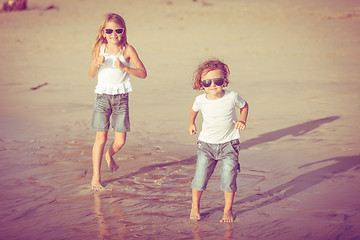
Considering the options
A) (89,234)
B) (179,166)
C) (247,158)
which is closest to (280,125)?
(247,158)

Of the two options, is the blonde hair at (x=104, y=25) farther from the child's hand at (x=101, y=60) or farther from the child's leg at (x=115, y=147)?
the child's leg at (x=115, y=147)

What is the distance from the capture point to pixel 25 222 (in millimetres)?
4480

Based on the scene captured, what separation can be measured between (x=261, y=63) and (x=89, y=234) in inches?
380

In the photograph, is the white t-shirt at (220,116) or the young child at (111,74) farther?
the young child at (111,74)

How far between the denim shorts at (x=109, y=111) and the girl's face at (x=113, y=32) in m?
0.52

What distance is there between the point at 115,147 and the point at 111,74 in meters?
0.80

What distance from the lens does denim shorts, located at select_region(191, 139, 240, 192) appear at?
440 cm

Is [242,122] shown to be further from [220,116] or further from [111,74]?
[111,74]

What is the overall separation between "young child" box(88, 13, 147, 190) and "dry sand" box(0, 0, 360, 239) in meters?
0.51

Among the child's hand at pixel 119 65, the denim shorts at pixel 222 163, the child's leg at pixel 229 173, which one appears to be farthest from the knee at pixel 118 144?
the child's leg at pixel 229 173

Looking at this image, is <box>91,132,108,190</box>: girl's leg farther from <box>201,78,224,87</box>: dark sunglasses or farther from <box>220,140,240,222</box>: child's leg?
<box>201,78,224,87</box>: dark sunglasses

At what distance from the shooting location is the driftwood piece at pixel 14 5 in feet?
81.0

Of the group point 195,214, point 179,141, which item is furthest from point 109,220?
point 179,141

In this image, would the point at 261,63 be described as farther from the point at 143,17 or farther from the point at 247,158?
the point at 143,17
